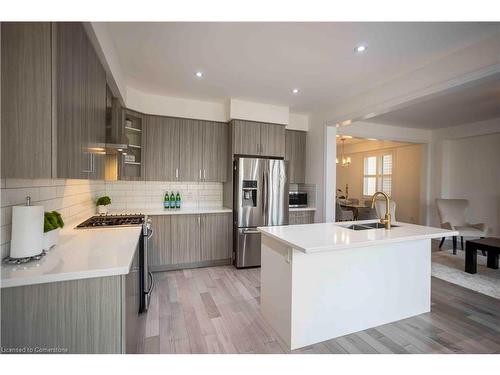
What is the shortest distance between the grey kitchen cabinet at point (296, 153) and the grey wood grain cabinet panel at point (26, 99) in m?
3.61

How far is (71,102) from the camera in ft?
4.44

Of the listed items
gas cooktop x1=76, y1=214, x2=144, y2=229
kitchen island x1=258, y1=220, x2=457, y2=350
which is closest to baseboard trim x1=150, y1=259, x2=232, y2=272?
gas cooktop x1=76, y1=214, x2=144, y2=229

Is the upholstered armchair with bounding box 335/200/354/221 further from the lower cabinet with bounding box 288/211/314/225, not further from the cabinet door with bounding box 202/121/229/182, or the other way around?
the cabinet door with bounding box 202/121/229/182

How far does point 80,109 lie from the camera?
1489 millimetres

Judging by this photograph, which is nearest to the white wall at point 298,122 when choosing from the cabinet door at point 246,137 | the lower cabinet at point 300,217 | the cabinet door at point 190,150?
the cabinet door at point 246,137

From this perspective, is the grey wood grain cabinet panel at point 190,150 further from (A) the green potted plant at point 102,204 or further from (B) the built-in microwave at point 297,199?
(B) the built-in microwave at point 297,199

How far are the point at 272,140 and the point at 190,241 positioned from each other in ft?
6.84

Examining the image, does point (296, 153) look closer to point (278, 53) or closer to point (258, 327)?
point (278, 53)

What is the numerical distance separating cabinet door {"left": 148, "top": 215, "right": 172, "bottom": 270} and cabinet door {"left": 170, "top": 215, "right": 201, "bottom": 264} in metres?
0.06

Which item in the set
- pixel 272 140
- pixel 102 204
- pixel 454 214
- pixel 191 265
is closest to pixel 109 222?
pixel 102 204

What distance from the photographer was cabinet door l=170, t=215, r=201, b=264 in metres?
3.38
